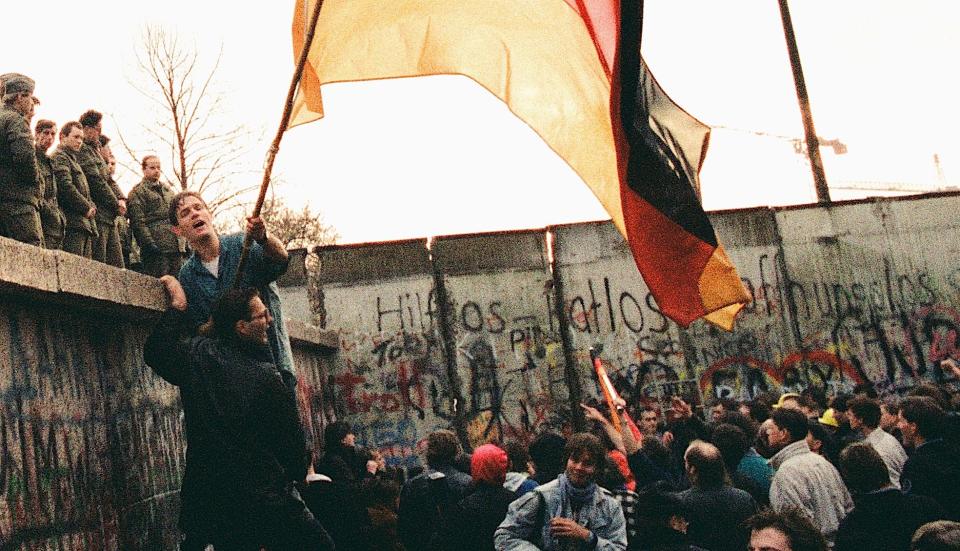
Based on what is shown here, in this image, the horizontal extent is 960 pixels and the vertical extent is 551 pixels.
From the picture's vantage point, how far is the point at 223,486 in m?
4.72

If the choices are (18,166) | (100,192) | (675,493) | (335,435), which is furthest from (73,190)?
(675,493)

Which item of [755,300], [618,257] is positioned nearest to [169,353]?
[618,257]

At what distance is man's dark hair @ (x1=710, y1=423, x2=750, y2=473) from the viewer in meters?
7.17

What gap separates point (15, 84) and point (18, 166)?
0.60 metres

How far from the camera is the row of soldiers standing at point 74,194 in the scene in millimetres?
8070

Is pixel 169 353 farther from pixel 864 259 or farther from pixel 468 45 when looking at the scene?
pixel 864 259

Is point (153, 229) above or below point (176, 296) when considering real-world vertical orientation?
above

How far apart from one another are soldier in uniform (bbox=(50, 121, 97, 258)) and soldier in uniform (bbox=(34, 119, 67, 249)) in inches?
11.6

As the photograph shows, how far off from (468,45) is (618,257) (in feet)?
42.5

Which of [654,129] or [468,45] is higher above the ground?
[468,45]

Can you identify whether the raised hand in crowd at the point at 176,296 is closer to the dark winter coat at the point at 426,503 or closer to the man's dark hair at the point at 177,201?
the man's dark hair at the point at 177,201

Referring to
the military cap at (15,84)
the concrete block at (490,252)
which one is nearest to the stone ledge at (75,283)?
the military cap at (15,84)

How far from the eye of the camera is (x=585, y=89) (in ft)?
19.4

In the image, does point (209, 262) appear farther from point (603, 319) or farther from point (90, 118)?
point (603, 319)
